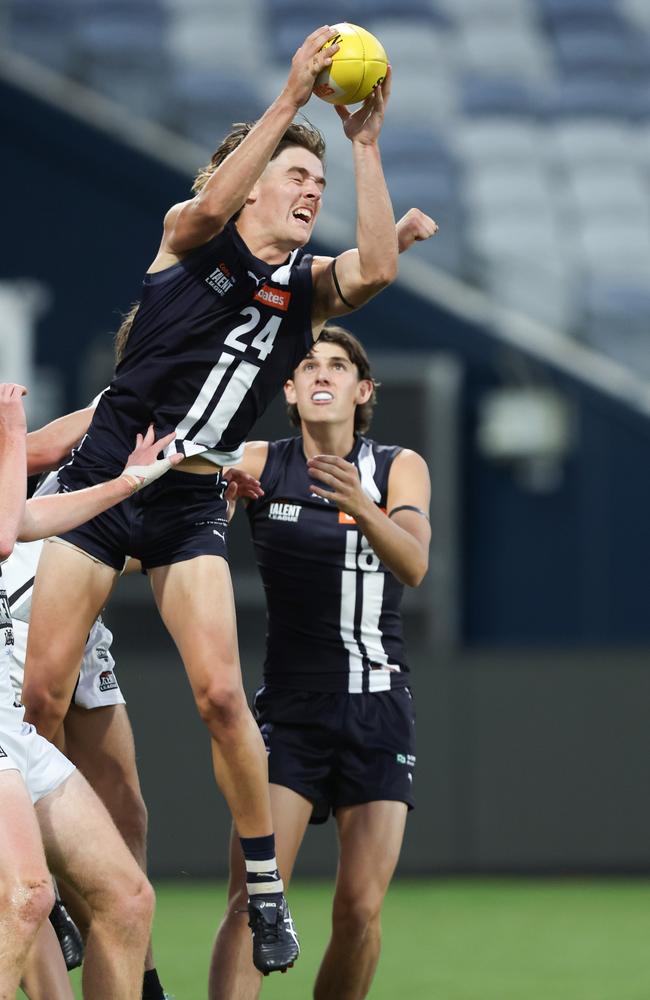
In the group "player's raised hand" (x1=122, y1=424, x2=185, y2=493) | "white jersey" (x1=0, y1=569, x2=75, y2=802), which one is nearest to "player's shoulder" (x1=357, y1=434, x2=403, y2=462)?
"player's raised hand" (x1=122, y1=424, x2=185, y2=493)

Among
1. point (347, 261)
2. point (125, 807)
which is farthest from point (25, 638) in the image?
point (347, 261)

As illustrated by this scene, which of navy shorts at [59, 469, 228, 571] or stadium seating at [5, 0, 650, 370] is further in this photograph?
stadium seating at [5, 0, 650, 370]

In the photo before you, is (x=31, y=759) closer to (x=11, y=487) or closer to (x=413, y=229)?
(x=11, y=487)

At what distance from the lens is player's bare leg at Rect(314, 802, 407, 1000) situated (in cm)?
536

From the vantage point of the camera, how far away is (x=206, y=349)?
192 inches

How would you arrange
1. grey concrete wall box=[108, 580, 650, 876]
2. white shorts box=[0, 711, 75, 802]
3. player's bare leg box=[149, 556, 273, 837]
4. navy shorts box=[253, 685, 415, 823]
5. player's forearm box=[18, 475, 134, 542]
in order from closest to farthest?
white shorts box=[0, 711, 75, 802]
player's forearm box=[18, 475, 134, 542]
player's bare leg box=[149, 556, 273, 837]
navy shorts box=[253, 685, 415, 823]
grey concrete wall box=[108, 580, 650, 876]

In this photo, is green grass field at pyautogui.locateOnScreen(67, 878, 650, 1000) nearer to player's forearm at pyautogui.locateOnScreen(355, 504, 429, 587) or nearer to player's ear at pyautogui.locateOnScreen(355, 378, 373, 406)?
player's forearm at pyautogui.locateOnScreen(355, 504, 429, 587)

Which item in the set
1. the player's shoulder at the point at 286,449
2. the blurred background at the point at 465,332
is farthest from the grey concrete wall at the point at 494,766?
the player's shoulder at the point at 286,449

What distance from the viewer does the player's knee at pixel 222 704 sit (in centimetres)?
473

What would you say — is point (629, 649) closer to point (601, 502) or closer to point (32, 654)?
point (601, 502)

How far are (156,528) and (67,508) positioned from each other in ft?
1.69

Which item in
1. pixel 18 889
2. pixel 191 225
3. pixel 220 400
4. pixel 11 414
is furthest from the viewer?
pixel 220 400

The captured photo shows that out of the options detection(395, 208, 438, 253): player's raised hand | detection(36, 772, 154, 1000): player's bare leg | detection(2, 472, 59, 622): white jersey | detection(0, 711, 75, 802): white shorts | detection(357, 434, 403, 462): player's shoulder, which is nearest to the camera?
detection(0, 711, 75, 802): white shorts

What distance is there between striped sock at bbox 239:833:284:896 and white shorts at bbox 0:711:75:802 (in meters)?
0.74
